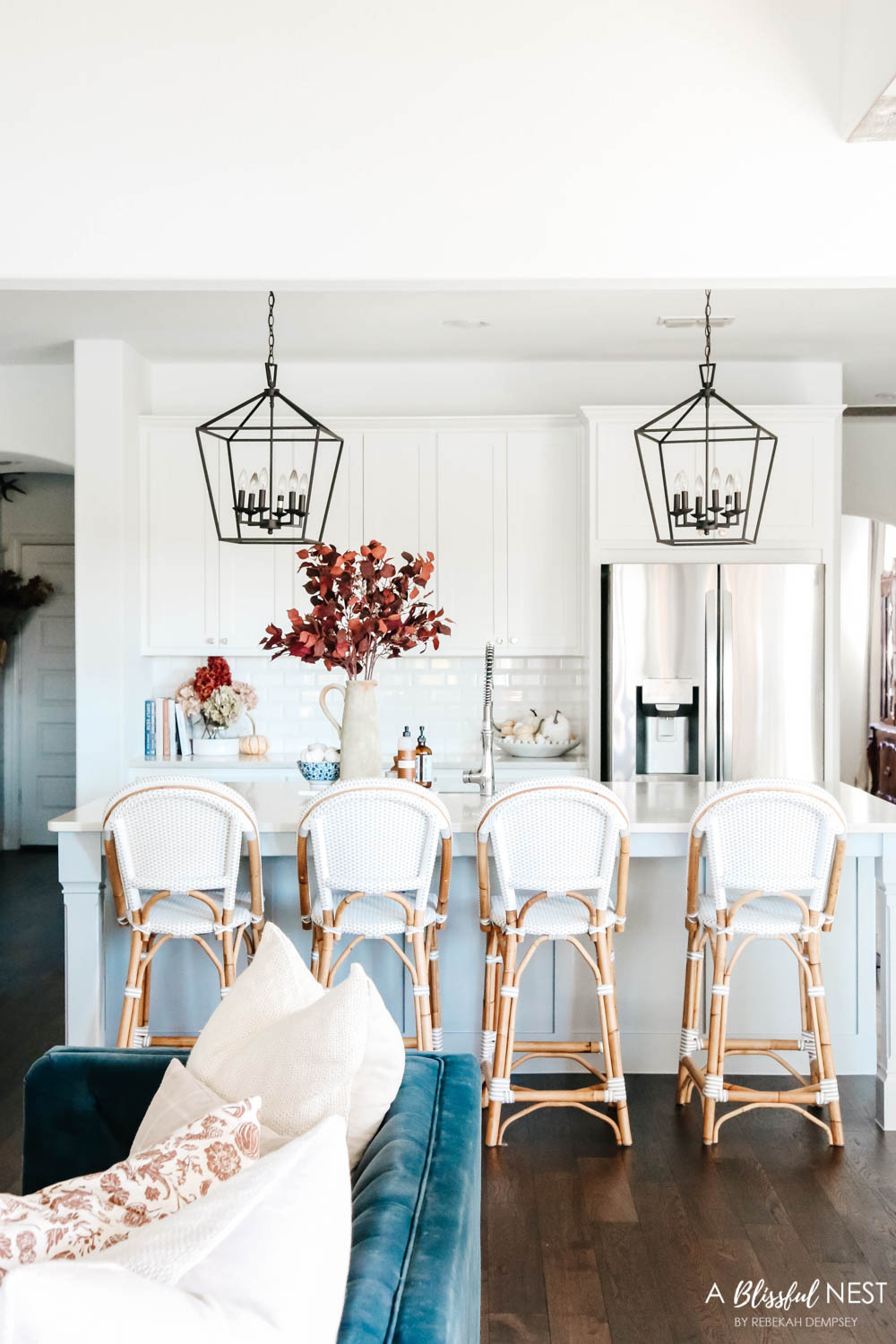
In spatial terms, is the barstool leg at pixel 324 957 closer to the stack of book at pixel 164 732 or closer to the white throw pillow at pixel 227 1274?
the white throw pillow at pixel 227 1274

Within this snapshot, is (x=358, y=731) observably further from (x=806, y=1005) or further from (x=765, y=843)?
(x=806, y=1005)

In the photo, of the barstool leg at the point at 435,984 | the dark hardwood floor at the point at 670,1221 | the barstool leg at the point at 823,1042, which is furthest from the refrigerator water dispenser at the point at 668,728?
the barstool leg at the point at 435,984

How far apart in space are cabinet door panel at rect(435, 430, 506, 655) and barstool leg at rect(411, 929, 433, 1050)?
2.53 meters

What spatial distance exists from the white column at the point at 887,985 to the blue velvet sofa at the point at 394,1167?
198cm

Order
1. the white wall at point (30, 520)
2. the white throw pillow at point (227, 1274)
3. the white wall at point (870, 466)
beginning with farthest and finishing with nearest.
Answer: the white wall at point (30, 520) → the white wall at point (870, 466) → the white throw pillow at point (227, 1274)

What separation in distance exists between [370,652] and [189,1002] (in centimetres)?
125

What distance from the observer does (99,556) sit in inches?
210

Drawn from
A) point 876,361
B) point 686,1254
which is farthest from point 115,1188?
point 876,361

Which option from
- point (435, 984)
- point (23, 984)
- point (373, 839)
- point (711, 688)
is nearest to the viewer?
point (373, 839)

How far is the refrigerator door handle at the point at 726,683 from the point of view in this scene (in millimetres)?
5152

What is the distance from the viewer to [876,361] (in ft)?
18.2

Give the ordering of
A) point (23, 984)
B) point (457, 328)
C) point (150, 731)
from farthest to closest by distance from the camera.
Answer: point (150, 731)
point (457, 328)
point (23, 984)

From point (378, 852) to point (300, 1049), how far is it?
1750 mm

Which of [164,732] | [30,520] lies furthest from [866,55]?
[30,520]
